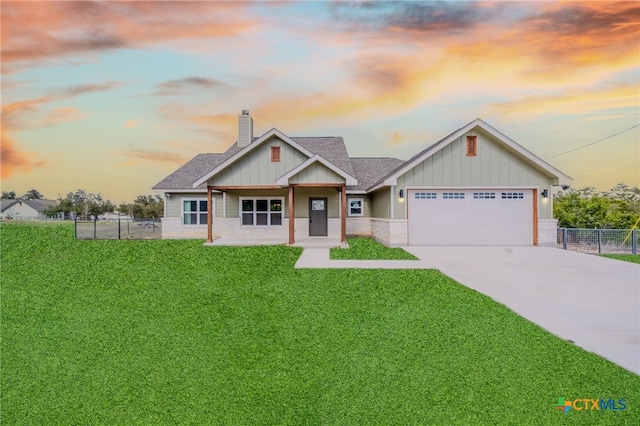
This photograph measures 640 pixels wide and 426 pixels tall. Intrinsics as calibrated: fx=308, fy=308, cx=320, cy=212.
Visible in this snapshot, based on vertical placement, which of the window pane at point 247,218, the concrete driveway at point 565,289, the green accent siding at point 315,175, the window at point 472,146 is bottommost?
the concrete driveway at point 565,289

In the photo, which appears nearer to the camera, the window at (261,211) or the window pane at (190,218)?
the window at (261,211)

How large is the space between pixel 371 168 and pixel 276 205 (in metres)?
8.82

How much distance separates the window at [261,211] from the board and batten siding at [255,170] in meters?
1.79

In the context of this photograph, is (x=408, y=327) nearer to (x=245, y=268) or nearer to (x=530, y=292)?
(x=530, y=292)

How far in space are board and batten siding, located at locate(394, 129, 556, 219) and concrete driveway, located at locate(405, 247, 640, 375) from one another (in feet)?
11.1

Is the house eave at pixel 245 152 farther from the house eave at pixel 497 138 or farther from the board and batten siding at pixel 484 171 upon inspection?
the board and batten siding at pixel 484 171

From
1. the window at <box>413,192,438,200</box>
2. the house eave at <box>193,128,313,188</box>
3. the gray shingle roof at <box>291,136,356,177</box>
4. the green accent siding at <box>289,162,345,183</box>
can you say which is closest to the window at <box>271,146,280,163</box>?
the house eave at <box>193,128,313,188</box>

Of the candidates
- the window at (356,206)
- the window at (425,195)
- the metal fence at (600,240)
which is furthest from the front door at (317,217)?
the metal fence at (600,240)

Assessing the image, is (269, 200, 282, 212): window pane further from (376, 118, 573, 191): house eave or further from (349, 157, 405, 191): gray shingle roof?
(376, 118, 573, 191): house eave

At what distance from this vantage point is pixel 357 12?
12492mm

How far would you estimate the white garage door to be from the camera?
15.1 metres

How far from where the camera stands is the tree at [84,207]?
67.7 metres

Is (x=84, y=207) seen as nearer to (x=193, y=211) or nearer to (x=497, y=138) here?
(x=193, y=211)

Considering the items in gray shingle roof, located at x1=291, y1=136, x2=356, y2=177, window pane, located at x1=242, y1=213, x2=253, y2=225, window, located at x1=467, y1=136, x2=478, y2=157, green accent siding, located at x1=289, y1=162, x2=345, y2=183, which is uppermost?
gray shingle roof, located at x1=291, y1=136, x2=356, y2=177
